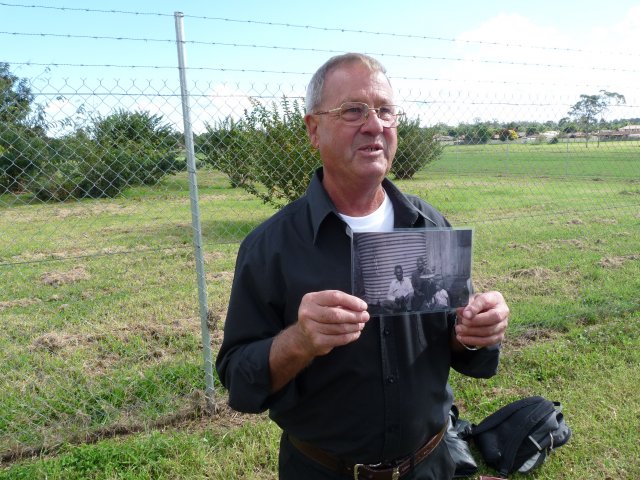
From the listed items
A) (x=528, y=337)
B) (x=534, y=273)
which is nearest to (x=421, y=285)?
(x=528, y=337)

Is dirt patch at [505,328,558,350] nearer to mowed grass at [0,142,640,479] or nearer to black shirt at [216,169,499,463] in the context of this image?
mowed grass at [0,142,640,479]

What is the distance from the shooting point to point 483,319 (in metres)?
1.46

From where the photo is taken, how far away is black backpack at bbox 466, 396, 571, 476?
127 inches

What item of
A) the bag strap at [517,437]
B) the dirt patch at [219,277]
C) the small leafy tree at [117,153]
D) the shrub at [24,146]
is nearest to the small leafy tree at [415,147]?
the small leafy tree at [117,153]

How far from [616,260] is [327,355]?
7.19 meters

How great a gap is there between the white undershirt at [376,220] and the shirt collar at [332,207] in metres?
0.02

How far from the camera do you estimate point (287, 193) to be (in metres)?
9.47

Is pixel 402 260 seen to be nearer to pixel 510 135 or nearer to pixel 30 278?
pixel 510 135

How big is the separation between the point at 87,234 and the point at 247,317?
953 centimetres

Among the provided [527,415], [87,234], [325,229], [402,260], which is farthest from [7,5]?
[87,234]

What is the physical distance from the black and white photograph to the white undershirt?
27 cm

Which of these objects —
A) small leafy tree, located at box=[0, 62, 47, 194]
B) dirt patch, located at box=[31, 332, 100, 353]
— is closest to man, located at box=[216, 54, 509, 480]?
small leafy tree, located at box=[0, 62, 47, 194]

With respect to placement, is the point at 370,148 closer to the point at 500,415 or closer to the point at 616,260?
the point at 500,415

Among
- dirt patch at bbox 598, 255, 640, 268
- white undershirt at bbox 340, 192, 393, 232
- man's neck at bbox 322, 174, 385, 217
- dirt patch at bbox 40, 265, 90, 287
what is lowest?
dirt patch at bbox 40, 265, 90, 287
